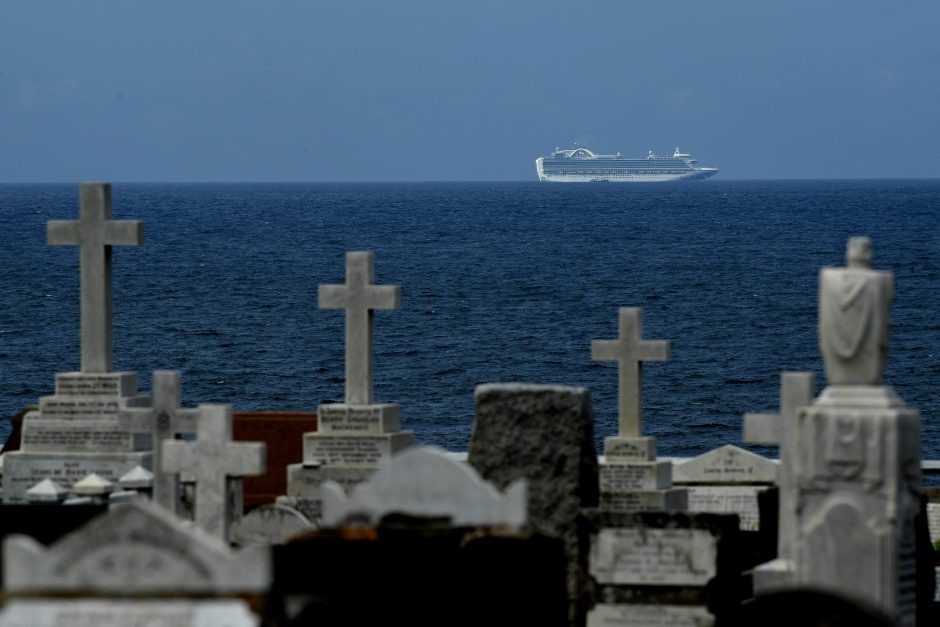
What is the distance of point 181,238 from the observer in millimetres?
91000

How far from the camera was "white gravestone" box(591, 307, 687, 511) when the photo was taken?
16.3 metres

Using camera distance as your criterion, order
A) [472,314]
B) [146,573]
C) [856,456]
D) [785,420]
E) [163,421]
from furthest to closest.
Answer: [472,314] → [163,421] → [785,420] → [856,456] → [146,573]

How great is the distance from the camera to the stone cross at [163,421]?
12.9 metres

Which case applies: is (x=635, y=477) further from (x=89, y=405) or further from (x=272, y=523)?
(x=272, y=523)

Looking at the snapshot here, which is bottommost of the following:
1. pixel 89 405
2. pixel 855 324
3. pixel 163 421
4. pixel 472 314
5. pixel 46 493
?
Result: pixel 472 314

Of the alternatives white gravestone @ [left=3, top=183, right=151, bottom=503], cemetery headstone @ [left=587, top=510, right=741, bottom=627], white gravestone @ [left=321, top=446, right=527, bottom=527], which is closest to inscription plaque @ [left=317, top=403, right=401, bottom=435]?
white gravestone @ [left=3, top=183, right=151, bottom=503]

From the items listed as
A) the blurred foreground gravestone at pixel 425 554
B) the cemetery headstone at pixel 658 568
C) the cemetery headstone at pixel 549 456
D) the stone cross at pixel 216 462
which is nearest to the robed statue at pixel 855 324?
the blurred foreground gravestone at pixel 425 554

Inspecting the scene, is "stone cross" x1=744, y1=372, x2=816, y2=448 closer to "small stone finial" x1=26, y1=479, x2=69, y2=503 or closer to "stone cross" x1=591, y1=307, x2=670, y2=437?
"small stone finial" x1=26, y1=479, x2=69, y2=503

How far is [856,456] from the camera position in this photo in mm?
8672

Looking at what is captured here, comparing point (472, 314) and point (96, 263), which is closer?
point (96, 263)

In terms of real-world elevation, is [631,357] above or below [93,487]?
above

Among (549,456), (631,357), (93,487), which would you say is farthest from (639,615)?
(631,357)

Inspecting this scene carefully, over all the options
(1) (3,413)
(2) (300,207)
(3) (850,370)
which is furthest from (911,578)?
(2) (300,207)

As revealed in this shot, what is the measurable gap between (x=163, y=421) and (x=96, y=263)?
7.90 feet
